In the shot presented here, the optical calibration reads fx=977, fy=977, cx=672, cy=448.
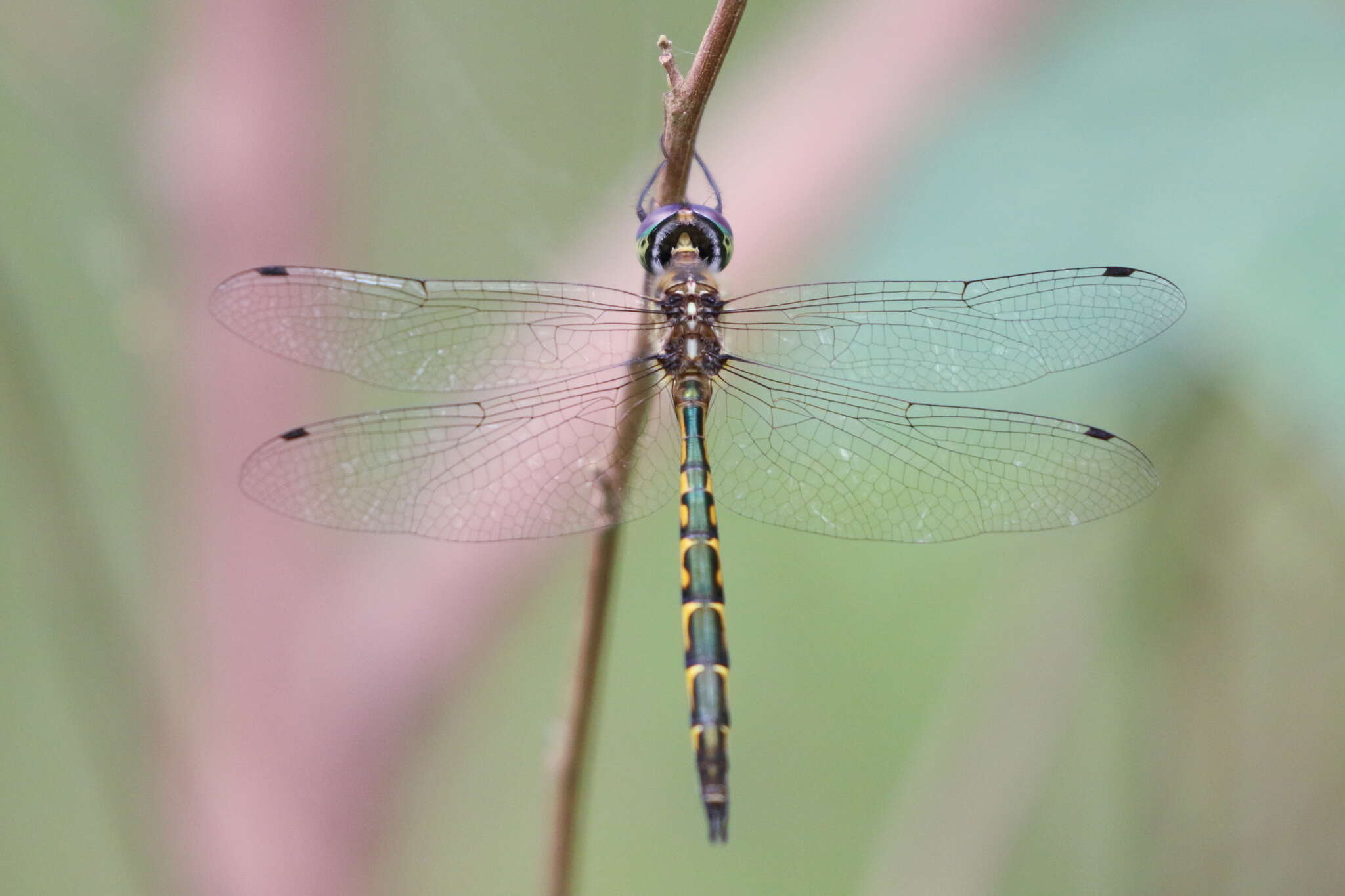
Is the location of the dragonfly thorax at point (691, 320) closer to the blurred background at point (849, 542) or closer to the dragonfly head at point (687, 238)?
the dragonfly head at point (687, 238)

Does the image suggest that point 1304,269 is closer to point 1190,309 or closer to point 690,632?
point 1190,309

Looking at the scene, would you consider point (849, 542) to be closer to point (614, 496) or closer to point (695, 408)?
point (695, 408)

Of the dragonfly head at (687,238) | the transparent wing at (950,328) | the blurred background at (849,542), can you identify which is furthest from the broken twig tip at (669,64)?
the blurred background at (849,542)

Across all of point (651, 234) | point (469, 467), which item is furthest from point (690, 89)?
point (469, 467)

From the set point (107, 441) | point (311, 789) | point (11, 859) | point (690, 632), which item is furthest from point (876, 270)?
point (11, 859)

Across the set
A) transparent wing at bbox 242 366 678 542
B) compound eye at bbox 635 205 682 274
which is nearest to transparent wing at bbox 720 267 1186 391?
compound eye at bbox 635 205 682 274

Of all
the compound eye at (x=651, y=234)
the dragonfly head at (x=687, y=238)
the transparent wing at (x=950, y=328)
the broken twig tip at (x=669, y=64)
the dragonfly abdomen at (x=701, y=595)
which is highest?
the dragonfly head at (x=687, y=238)

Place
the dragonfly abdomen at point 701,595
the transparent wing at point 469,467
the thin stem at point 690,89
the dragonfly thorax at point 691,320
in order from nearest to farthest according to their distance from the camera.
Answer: the thin stem at point 690,89
the dragonfly abdomen at point 701,595
the transparent wing at point 469,467
the dragonfly thorax at point 691,320
